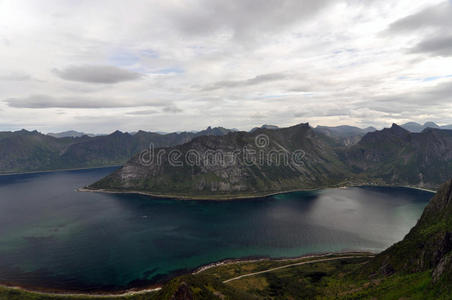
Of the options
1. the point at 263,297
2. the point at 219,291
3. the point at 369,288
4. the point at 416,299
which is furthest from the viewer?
the point at 263,297

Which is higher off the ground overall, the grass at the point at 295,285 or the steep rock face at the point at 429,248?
the steep rock face at the point at 429,248

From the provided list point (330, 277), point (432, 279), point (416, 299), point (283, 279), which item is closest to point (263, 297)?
point (283, 279)

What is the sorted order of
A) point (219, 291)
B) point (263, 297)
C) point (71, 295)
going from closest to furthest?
1. point (219, 291)
2. point (263, 297)
3. point (71, 295)

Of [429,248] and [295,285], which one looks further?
[295,285]

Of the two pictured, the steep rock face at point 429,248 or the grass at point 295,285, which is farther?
the steep rock face at point 429,248

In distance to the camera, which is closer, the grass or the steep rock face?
the grass

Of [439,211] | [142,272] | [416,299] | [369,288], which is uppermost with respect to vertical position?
[439,211]

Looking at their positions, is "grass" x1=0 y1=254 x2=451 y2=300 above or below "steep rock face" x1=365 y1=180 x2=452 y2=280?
below

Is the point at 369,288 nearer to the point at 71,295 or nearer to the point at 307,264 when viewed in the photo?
the point at 307,264
